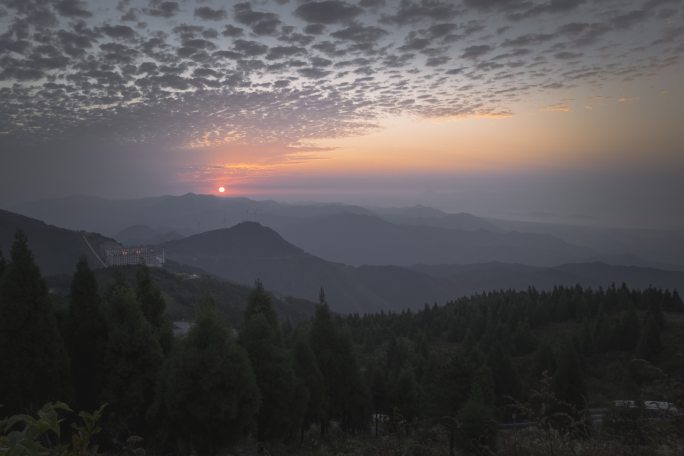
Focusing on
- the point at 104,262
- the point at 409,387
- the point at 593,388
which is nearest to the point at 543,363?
the point at 593,388

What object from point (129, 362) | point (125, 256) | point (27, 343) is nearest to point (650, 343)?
point (129, 362)

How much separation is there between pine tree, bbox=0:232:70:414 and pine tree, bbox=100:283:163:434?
6.20ft

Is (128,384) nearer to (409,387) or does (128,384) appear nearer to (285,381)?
(285,381)

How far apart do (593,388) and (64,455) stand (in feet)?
211

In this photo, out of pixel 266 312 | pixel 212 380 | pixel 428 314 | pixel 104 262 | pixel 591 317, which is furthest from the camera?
pixel 104 262

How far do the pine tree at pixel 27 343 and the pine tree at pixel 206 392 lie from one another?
15.5 ft

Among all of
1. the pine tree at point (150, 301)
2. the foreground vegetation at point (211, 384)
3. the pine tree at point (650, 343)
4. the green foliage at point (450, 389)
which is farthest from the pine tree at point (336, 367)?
the pine tree at point (650, 343)

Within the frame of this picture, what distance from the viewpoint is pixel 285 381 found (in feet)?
75.4

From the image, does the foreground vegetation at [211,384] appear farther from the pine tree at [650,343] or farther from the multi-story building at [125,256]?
the multi-story building at [125,256]

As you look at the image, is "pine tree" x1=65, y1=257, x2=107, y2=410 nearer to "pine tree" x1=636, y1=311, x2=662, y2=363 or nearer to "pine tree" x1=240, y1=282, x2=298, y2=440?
"pine tree" x1=240, y1=282, x2=298, y2=440

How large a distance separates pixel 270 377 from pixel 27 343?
11.1 m

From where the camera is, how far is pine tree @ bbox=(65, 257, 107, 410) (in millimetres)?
21438

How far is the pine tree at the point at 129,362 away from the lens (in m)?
20.2

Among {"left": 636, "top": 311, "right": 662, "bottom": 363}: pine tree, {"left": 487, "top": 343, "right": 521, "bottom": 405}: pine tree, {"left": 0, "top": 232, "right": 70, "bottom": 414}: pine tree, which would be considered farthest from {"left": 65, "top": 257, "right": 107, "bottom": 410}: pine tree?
{"left": 636, "top": 311, "right": 662, "bottom": 363}: pine tree
